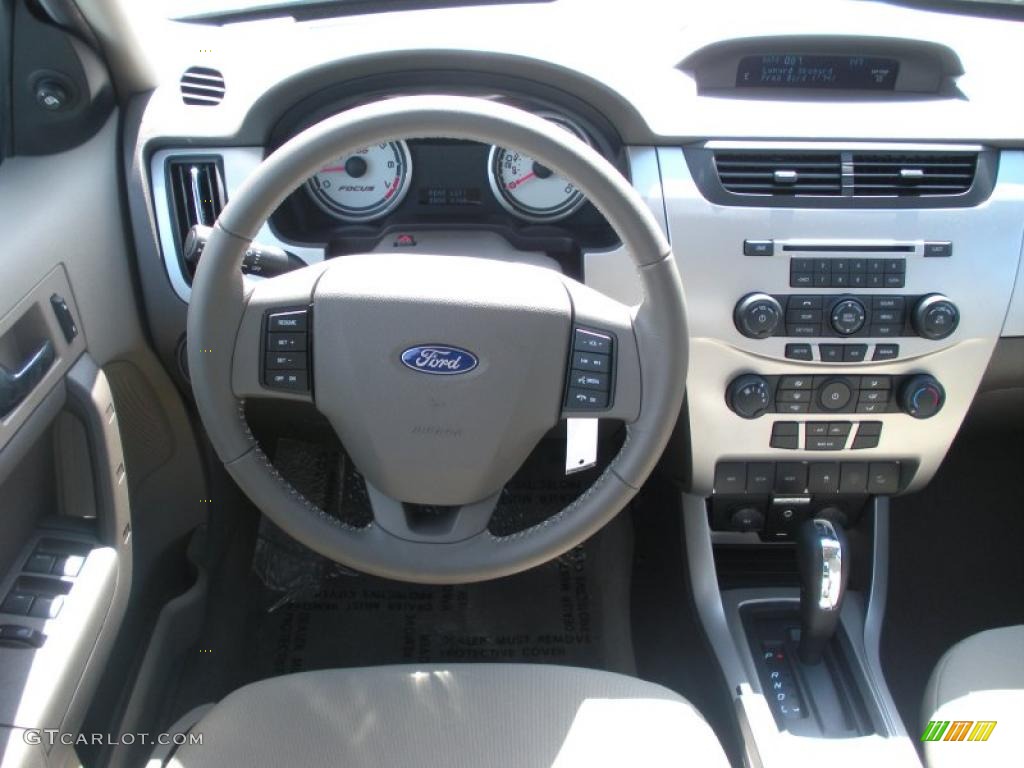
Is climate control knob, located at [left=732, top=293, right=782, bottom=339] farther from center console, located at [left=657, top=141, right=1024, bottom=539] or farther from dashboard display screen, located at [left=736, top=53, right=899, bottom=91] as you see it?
dashboard display screen, located at [left=736, top=53, right=899, bottom=91]

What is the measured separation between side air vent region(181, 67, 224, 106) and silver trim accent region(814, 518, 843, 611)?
126cm

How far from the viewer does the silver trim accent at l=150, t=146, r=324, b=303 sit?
1.50 meters

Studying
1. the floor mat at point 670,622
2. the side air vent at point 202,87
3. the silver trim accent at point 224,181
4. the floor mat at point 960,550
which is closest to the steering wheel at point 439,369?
the silver trim accent at point 224,181

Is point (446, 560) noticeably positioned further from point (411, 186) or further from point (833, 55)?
point (833, 55)

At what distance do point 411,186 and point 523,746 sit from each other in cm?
90

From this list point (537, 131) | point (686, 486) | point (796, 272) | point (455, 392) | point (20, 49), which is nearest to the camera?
point (537, 131)

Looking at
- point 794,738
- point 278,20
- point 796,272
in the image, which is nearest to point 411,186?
point 278,20

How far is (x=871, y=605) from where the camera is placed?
1853 millimetres

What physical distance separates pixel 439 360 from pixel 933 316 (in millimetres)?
850

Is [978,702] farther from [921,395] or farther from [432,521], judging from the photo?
[432,521]

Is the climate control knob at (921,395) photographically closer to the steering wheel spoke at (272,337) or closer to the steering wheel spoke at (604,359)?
the steering wheel spoke at (604,359)

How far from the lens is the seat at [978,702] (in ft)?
4.39

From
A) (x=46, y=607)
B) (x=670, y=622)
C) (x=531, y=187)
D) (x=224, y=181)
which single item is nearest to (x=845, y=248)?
(x=531, y=187)

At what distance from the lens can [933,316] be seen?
59.7 inches
